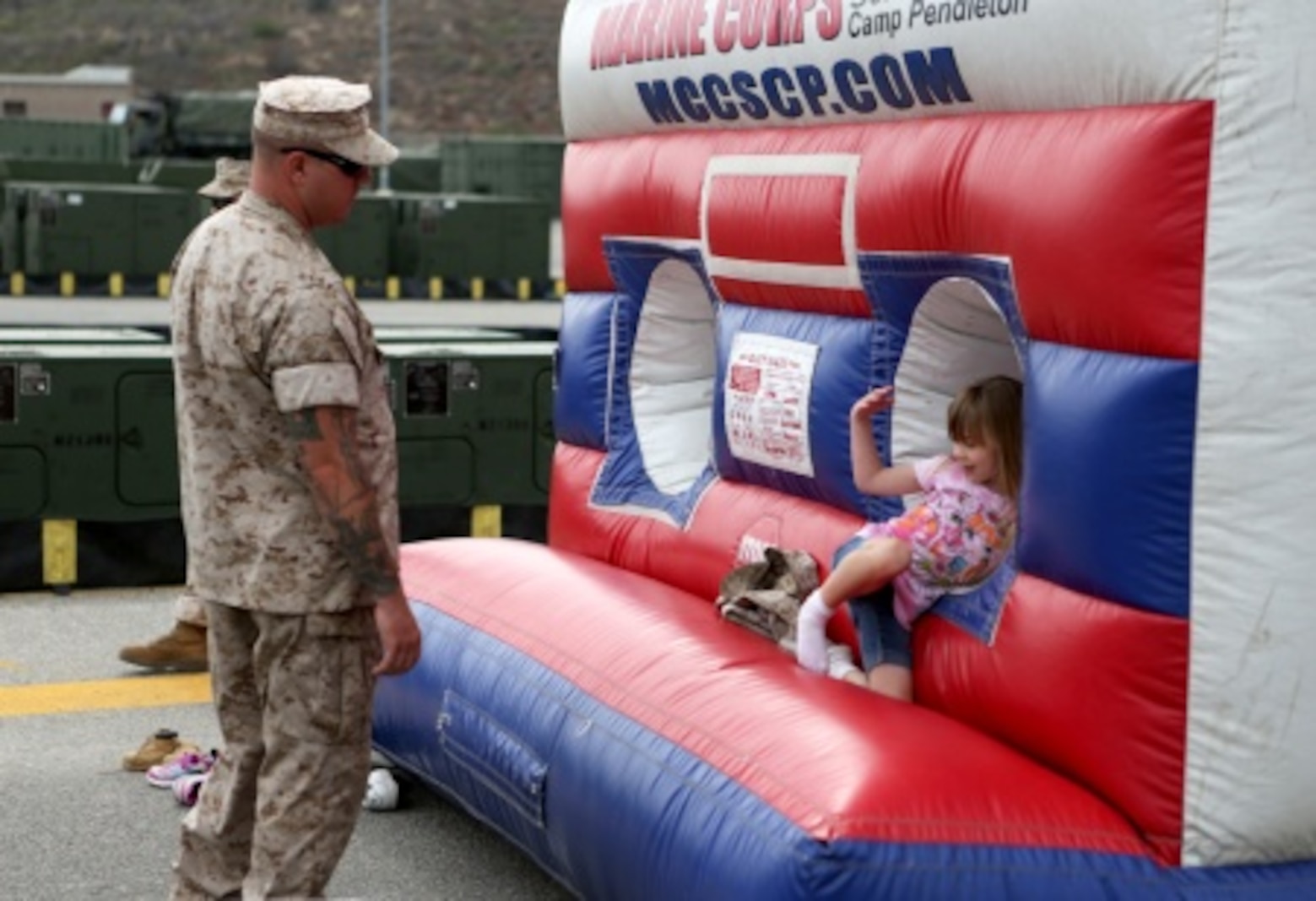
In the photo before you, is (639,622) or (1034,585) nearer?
(1034,585)

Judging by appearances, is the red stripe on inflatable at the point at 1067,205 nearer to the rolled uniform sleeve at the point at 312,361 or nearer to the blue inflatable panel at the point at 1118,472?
the blue inflatable panel at the point at 1118,472

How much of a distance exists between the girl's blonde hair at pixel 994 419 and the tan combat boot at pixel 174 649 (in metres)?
4.12

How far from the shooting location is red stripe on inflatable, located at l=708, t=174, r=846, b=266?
249 inches

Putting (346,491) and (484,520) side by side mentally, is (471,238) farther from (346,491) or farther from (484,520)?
(346,491)

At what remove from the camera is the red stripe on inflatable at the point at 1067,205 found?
4906 millimetres

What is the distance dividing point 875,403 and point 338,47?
7169cm

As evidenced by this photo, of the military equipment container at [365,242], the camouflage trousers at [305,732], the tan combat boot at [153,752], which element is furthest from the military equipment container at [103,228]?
the camouflage trousers at [305,732]

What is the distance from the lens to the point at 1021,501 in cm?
551

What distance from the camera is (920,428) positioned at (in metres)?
6.18

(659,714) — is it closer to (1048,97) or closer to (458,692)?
(458,692)

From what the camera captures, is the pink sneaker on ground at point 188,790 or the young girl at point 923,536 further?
the pink sneaker on ground at point 188,790

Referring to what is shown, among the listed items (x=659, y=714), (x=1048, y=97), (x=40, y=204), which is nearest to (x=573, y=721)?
(x=659, y=714)

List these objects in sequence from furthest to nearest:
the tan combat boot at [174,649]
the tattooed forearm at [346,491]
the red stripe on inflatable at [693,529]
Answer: the tan combat boot at [174,649]
the red stripe on inflatable at [693,529]
the tattooed forearm at [346,491]

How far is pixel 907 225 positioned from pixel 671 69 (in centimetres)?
160
